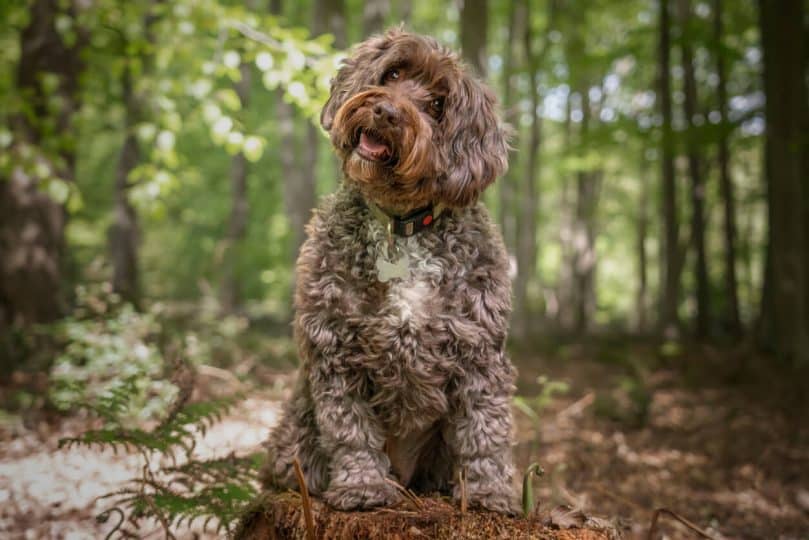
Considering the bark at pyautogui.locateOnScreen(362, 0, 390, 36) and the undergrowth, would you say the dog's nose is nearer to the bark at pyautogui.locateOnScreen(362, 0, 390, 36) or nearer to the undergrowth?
the undergrowth

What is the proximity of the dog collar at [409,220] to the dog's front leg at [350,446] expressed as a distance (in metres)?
0.67

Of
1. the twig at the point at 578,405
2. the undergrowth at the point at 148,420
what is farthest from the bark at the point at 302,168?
the twig at the point at 578,405

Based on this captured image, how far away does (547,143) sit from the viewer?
27922 millimetres

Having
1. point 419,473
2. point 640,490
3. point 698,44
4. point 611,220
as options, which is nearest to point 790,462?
point 640,490

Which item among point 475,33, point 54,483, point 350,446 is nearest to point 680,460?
point 350,446

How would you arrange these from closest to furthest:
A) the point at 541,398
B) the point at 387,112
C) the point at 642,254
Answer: the point at 387,112 < the point at 541,398 < the point at 642,254

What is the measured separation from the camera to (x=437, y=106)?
9.13ft

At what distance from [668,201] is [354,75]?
11.8m

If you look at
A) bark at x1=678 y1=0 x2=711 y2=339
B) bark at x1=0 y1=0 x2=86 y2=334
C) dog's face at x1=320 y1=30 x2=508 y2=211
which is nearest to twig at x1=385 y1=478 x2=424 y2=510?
dog's face at x1=320 y1=30 x2=508 y2=211

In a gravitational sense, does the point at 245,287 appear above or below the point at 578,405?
above

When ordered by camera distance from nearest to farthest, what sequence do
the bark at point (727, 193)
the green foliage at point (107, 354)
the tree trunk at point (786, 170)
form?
the green foliage at point (107, 354), the tree trunk at point (786, 170), the bark at point (727, 193)

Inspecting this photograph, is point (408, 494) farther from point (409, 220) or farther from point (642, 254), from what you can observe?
point (642, 254)

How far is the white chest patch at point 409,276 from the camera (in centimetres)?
272

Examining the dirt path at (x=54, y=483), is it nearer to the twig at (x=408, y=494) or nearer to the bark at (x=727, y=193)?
the twig at (x=408, y=494)
